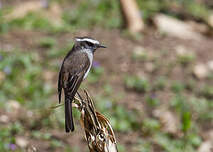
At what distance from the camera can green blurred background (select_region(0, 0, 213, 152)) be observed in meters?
7.14

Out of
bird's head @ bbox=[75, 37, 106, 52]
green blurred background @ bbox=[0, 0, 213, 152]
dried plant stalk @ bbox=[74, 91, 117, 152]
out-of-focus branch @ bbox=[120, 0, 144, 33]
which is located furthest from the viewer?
out-of-focus branch @ bbox=[120, 0, 144, 33]

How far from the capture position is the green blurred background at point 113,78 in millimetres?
7137

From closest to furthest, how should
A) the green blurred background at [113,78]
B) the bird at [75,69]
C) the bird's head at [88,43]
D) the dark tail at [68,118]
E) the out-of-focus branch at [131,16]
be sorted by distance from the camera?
the dark tail at [68,118], the bird at [75,69], the bird's head at [88,43], the green blurred background at [113,78], the out-of-focus branch at [131,16]

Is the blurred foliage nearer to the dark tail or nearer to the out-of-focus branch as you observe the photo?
the out-of-focus branch

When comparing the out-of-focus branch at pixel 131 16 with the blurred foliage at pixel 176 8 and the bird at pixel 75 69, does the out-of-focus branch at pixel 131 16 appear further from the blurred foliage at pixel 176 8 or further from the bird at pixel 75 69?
the bird at pixel 75 69

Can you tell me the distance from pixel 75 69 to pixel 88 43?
388 mm

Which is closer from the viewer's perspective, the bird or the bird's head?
the bird

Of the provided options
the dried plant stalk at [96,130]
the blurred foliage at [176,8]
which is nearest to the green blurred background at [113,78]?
the blurred foliage at [176,8]

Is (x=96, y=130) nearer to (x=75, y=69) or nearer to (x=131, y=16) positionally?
(x=75, y=69)

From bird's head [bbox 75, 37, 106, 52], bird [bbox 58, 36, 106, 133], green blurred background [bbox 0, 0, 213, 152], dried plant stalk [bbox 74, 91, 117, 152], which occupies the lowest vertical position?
green blurred background [bbox 0, 0, 213, 152]

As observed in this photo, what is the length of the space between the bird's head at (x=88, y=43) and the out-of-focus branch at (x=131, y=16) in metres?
5.02

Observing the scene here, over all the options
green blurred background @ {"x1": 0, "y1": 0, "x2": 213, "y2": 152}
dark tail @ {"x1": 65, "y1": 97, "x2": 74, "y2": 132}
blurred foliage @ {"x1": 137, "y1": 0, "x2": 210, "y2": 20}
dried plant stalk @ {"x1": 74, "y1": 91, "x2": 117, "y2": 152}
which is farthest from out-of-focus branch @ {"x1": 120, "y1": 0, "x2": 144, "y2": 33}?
dried plant stalk @ {"x1": 74, "y1": 91, "x2": 117, "y2": 152}

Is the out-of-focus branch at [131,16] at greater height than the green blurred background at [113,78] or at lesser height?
greater

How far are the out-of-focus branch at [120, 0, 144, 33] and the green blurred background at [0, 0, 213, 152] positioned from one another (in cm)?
25
